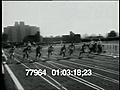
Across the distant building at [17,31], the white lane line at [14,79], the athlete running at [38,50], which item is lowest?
the white lane line at [14,79]

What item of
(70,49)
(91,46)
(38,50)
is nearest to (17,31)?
(38,50)

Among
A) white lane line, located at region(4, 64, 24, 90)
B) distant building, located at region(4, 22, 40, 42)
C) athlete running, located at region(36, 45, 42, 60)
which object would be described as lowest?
white lane line, located at region(4, 64, 24, 90)

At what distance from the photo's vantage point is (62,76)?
1457mm

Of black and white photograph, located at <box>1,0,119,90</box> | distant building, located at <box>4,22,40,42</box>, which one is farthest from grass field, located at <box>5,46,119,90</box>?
distant building, located at <box>4,22,40,42</box>

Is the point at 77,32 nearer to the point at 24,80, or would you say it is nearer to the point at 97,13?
the point at 97,13

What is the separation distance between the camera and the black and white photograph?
145 centimetres

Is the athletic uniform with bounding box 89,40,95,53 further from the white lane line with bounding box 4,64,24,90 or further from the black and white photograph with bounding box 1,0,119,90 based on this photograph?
the white lane line with bounding box 4,64,24,90

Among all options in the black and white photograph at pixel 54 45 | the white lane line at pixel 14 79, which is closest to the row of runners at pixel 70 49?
the black and white photograph at pixel 54 45

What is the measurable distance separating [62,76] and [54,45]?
31cm

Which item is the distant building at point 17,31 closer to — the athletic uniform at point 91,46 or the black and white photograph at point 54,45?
the black and white photograph at point 54,45

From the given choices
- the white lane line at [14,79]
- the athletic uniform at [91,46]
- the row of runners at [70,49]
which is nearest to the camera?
the white lane line at [14,79]

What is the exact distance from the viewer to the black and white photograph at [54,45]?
1.45 metres

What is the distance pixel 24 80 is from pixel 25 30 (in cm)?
47

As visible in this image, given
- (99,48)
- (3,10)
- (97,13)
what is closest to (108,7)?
(97,13)
